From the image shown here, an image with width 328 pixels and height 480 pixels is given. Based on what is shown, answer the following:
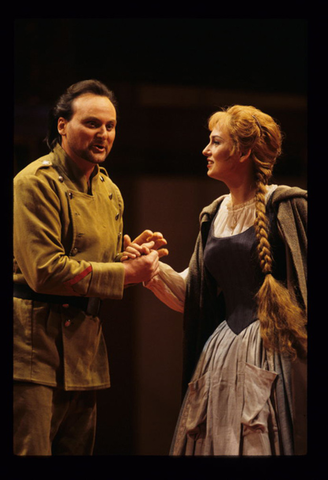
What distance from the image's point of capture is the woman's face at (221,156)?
2395 millimetres

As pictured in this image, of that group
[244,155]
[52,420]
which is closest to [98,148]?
[244,155]

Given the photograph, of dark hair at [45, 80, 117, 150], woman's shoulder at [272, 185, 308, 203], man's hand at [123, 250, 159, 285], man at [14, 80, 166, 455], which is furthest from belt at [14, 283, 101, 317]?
woman's shoulder at [272, 185, 308, 203]

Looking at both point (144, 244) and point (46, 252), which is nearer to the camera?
point (46, 252)

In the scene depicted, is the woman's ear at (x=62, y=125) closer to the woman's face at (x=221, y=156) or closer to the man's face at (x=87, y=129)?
the man's face at (x=87, y=129)

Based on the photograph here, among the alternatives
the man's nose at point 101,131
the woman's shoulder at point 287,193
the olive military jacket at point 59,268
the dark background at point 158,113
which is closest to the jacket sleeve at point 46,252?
the olive military jacket at point 59,268

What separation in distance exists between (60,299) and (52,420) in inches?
17.5

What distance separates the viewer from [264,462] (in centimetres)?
230

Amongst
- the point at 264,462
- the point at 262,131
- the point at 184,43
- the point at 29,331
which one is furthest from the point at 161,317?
the point at 184,43

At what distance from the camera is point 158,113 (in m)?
2.44

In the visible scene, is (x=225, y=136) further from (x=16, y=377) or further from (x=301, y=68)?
(x=16, y=377)

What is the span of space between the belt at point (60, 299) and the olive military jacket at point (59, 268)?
0.05 feet

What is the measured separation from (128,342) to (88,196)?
0.58 meters

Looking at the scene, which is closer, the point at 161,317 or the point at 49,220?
the point at 49,220

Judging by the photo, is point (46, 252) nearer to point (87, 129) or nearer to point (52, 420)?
point (87, 129)
